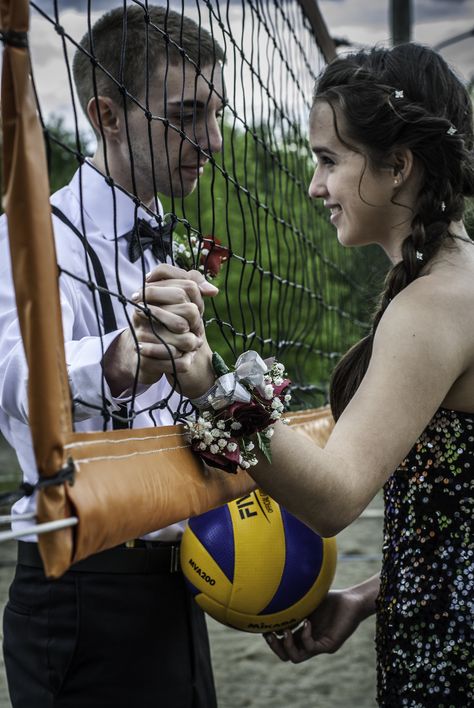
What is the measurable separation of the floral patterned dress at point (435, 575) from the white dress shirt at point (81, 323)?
580 mm

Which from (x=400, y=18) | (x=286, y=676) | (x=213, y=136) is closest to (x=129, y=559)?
(x=213, y=136)

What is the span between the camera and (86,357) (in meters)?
1.60

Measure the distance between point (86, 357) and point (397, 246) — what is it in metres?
0.74

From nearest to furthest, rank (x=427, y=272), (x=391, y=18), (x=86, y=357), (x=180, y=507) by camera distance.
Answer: (x=180, y=507), (x=86, y=357), (x=427, y=272), (x=391, y=18)

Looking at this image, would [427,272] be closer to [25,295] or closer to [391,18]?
[25,295]

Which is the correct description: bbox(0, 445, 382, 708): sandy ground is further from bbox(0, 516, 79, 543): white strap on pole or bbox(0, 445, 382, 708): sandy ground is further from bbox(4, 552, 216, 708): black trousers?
bbox(0, 516, 79, 543): white strap on pole

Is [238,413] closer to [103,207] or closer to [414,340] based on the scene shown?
[414,340]

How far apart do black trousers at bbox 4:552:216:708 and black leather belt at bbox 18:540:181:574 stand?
0.02 meters

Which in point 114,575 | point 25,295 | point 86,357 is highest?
point 25,295

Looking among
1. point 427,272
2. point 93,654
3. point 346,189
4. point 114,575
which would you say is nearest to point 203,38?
point 346,189

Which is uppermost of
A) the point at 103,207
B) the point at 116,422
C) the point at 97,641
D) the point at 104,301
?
the point at 103,207

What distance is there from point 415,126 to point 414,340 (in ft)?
1.72

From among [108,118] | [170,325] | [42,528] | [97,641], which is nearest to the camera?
[42,528]

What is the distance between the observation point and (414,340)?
1631mm
